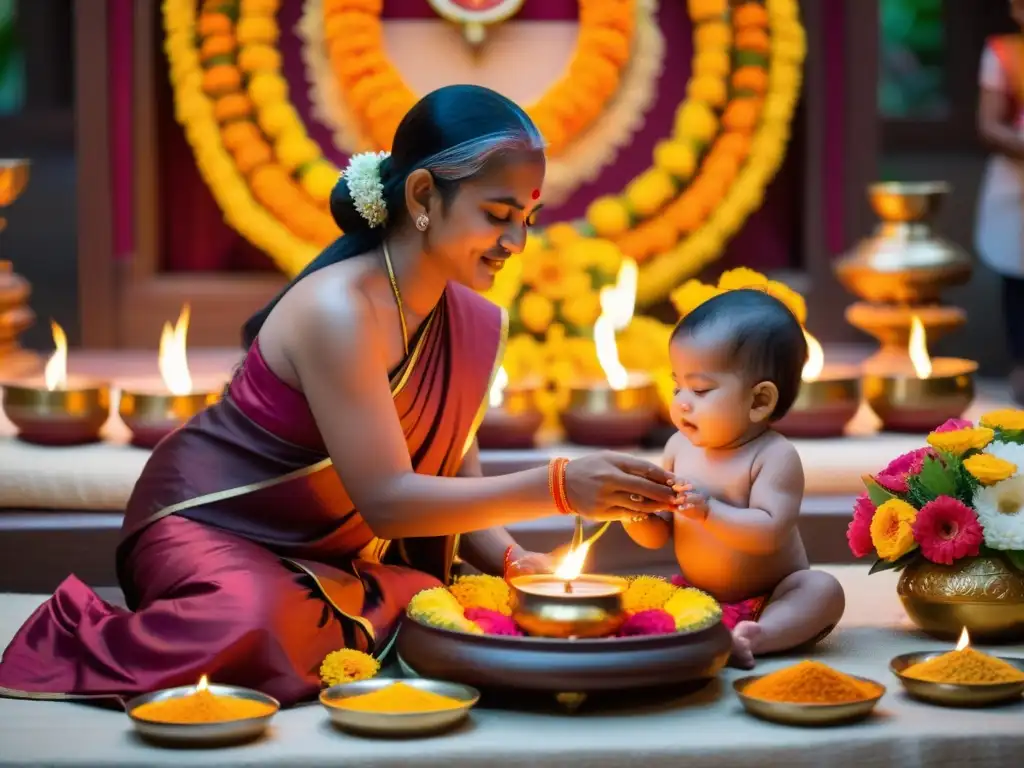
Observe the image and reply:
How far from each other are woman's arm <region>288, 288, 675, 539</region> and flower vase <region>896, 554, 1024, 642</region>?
622mm

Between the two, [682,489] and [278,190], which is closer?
[682,489]

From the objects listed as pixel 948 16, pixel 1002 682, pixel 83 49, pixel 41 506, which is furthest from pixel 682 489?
pixel 948 16

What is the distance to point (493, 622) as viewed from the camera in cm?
256

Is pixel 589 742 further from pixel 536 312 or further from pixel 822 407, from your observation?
pixel 536 312

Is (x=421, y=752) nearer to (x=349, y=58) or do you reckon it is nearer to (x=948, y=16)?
(x=349, y=58)

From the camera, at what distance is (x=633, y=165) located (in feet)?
17.0

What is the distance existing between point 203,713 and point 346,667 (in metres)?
0.34

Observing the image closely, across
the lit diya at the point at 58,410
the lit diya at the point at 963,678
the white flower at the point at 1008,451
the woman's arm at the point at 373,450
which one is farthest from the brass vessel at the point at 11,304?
the lit diya at the point at 963,678

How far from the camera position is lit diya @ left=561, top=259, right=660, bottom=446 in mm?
3914


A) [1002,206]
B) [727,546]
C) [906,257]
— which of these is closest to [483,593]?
[727,546]

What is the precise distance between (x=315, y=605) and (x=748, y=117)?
284 centimetres

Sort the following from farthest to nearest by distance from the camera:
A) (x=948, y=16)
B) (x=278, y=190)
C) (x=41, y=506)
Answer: (x=948, y=16) < (x=278, y=190) < (x=41, y=506)

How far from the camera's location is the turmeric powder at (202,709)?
2320mm

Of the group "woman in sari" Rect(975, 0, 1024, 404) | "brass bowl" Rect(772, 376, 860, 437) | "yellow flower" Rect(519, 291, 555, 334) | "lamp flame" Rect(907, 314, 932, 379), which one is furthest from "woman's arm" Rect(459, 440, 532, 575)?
"woman in sari" Rect(975, 0, 1024, 404)
